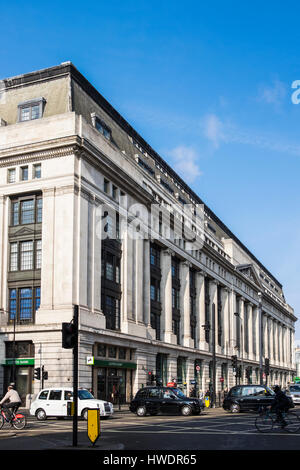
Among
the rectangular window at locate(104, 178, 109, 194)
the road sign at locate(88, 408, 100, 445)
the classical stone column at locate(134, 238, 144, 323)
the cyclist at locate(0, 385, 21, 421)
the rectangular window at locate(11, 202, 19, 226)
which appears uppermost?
the rectangular window at locate(104, 178, 109, 194)

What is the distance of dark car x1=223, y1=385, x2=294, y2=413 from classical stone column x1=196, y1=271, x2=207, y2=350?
125 ft

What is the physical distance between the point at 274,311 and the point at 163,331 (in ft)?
229

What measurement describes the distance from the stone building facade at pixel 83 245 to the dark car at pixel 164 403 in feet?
29.7

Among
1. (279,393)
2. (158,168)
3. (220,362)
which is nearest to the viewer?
(279,393)

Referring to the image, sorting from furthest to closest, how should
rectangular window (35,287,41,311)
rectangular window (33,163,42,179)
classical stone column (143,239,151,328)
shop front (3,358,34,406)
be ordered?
classical stone column (143,239,151,328) → rectangular window (33,163,42,179) → rectangular window (35,287,41,311) → shop front (3,358,34,406)

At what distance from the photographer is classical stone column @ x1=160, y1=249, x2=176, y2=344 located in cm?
6525

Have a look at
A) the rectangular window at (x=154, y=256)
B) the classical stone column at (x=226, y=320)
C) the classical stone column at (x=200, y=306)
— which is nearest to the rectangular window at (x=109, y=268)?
the rectangular window at (x=154, y=256)

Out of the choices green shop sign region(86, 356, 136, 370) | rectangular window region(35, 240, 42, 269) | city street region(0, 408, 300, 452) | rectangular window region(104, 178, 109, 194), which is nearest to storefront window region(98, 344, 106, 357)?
green shop sign region(86, 356, 136, 370)

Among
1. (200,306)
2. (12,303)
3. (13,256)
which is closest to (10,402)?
(12,303)

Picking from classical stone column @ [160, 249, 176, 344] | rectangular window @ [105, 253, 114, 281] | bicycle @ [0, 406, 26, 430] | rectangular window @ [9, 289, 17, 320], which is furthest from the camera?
classical stone column @ [160, 249, 176, 344]

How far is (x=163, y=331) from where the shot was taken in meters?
65.1

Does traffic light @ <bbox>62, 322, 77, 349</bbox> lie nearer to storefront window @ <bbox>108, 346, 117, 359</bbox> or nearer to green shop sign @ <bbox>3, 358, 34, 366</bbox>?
green shop sign @ <bbox>3, 358, 34, 366</bbox>

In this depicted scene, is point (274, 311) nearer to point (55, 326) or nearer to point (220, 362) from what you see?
point (220, 362)

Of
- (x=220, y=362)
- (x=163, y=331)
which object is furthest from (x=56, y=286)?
(x=220, y=362)
